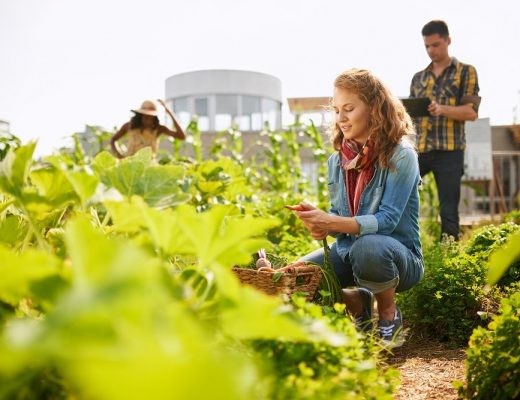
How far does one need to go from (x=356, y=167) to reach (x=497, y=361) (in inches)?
44.5

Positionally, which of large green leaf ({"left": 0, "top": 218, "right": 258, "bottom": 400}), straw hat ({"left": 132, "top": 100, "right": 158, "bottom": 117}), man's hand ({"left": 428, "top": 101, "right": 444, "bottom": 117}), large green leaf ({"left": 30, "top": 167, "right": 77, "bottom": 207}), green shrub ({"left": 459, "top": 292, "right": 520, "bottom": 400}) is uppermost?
straw hat ({"left": 132, "top": 100, "right": 158, "bottom": 117})

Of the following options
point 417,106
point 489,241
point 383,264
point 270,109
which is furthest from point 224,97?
point 383,264

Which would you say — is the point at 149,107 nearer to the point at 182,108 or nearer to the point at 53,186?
the point at 53,186

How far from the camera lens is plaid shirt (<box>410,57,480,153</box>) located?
4066 millimetres

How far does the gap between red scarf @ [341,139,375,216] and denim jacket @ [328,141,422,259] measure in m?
0.02

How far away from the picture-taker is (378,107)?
7.38 feet

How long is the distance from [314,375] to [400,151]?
138cm

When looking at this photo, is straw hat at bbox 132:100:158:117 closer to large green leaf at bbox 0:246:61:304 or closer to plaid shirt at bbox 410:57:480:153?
plaid shirt at bbox 410:57:480:153

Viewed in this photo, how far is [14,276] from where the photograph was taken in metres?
0.45

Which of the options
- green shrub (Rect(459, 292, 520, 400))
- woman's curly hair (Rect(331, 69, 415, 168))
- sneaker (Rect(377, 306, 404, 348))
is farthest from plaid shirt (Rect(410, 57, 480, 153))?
green shrub (Rect(459, 292, 520, 400))

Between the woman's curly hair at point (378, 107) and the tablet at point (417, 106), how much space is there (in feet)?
5.37

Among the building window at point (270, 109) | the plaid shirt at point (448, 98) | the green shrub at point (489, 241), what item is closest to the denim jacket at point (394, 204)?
the green shrub at point (489, 241)

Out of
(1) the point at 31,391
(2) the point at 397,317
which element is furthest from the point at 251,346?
(2) the point at 397,317

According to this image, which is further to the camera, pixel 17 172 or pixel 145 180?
pixel 145 180
